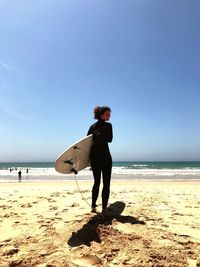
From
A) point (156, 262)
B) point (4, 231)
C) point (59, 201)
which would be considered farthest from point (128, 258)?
point (59, 201)

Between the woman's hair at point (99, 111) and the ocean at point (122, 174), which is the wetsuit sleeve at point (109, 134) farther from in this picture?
the ocean at point (122, 174)

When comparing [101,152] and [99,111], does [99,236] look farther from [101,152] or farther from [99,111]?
[99,111]

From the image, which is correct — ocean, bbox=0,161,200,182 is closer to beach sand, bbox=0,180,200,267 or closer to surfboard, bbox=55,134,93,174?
surfboard, bbox=55,134,93,174

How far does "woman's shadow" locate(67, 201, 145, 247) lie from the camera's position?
3000 millimetres

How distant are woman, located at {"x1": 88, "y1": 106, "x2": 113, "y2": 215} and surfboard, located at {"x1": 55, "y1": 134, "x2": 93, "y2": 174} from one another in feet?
0.65

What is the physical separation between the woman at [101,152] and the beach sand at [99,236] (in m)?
0.45

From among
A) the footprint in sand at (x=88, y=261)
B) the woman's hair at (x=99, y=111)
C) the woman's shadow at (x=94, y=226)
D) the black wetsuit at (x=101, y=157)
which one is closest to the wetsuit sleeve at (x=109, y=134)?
the black wetsuit at (x=101, y=157)

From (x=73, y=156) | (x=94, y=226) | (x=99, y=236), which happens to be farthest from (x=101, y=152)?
(x=99, y=236)

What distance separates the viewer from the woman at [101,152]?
4594mm

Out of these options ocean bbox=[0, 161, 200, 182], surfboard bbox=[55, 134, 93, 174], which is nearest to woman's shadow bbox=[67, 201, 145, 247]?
surfboard bbox=[55, 134, 93, 174]

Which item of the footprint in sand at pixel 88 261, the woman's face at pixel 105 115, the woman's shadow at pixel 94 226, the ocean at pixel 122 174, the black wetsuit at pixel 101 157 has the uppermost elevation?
the woman's face at pixel 105 115

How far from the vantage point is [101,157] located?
15.2 ft

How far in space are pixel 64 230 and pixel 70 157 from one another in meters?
1.70

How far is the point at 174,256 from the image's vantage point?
2531 mm
